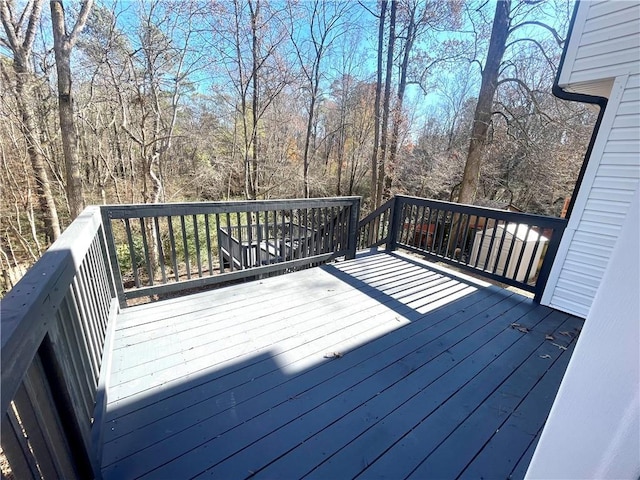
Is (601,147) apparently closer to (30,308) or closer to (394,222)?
(394,222)

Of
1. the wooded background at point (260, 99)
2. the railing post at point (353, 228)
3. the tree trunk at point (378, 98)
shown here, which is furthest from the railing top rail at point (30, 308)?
the tree trunk at point (378, 98)

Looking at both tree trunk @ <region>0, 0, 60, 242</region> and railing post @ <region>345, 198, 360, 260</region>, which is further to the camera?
tree trunk @ <region>0, 0, 60, 242</region>

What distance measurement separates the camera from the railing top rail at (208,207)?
2.29m

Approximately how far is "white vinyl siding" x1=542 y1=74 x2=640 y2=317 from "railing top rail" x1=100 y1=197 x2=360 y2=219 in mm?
2385

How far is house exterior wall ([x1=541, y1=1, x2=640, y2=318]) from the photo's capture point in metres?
2.44

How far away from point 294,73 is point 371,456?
10.9 metres

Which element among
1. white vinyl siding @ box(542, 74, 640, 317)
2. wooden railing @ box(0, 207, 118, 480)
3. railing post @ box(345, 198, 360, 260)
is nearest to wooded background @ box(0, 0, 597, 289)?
white vinyl siding @ box(542, 74, 640, 317)

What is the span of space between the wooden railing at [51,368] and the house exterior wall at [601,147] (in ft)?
12.3

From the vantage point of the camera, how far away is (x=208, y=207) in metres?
2.72

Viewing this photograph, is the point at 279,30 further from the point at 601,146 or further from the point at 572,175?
the point at 572,175

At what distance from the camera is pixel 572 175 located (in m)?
8.88

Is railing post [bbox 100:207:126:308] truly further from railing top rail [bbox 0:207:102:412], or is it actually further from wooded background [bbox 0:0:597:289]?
wooded background [bbox 0:0:597:289]

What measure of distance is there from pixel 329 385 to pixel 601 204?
3.00 metres

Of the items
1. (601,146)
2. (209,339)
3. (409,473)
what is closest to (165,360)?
(209,339)
